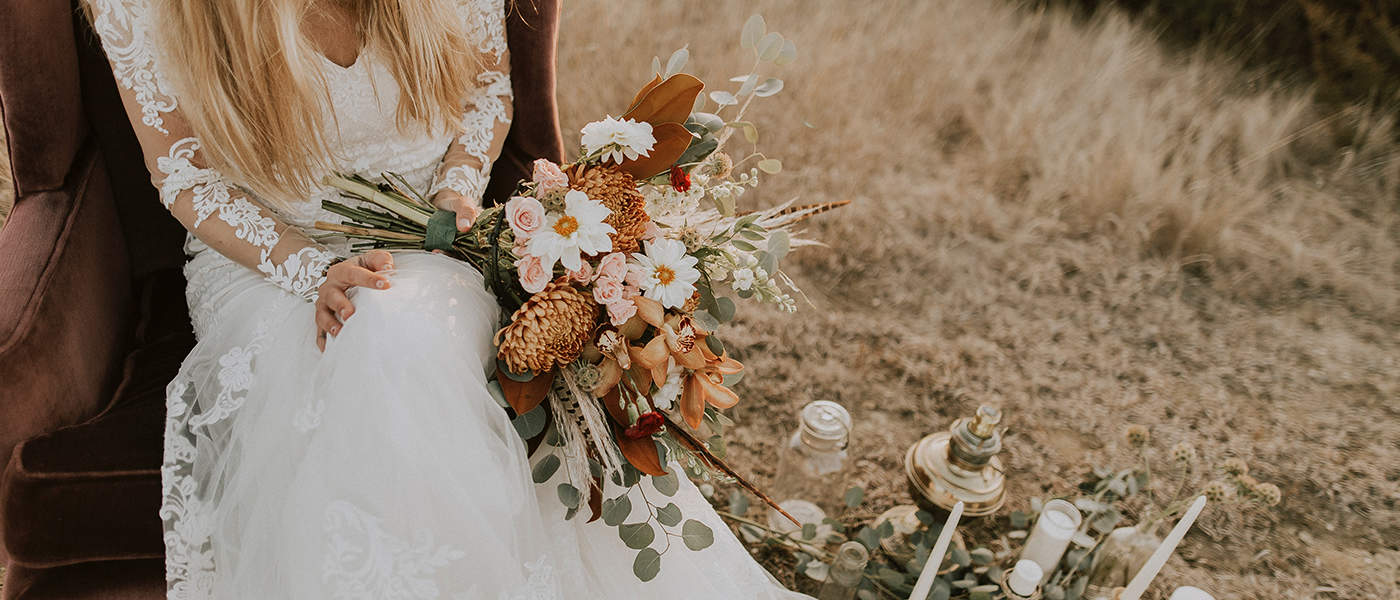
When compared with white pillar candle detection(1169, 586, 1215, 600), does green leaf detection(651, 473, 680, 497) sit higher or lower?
higher

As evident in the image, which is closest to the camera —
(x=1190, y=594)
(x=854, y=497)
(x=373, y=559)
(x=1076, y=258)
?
(x=373, y=559)

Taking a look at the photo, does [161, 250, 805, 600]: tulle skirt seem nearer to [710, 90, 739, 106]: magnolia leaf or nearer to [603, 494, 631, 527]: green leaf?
[603, 494, 631, 527]: green leaf

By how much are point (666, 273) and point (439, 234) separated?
38 centimetres

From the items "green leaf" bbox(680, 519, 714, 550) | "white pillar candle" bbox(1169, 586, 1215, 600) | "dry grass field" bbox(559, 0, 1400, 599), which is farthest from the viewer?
"dry grass field" bbox(559, 0, 1400, 599)

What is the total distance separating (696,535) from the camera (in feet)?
3.80

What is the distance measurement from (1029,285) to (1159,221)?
54 cm

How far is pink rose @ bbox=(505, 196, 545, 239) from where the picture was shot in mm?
988

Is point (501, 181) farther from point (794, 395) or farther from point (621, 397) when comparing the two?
point (794, 395)

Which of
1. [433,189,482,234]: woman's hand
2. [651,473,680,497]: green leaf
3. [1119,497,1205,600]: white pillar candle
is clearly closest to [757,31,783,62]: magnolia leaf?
[433,189,482,234]: woman's hand

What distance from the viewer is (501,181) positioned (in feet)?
5.32

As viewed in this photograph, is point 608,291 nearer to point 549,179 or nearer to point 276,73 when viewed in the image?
point 549,179

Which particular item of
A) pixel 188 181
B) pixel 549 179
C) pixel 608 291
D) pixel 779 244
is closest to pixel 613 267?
pixel 608 291

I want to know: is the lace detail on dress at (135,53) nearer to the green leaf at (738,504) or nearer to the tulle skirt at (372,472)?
the tulle skirt at (372,472)

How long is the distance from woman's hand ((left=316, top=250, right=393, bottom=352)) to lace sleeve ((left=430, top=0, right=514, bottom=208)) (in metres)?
0.32
